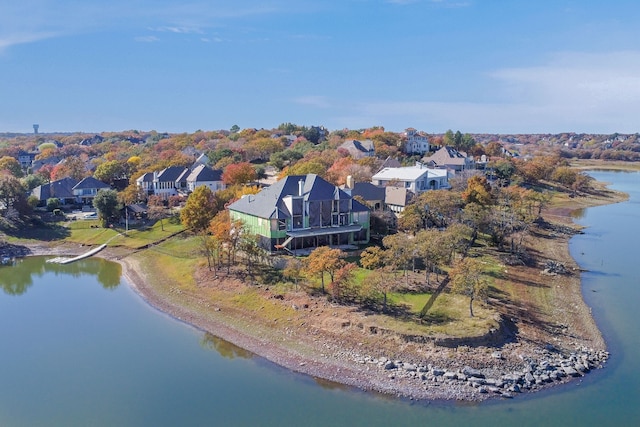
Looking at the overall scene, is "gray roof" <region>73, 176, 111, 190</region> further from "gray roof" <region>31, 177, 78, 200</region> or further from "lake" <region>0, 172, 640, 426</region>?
"lake" <region>0, 172, 640, 426</region>

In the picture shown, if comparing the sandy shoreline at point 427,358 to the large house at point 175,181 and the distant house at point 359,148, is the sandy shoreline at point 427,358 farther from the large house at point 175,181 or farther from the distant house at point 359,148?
the distant house at point 359,148

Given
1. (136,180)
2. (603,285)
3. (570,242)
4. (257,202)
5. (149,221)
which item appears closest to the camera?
(603,285)

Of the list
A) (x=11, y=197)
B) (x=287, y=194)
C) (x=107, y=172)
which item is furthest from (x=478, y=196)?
(x=107, y=172)

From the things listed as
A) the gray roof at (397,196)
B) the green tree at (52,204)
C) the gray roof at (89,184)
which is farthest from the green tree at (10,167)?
the gray roof at (397,196)

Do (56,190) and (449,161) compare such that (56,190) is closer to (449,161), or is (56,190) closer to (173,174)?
(173,174)

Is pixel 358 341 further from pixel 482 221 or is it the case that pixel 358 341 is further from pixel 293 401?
pixel 482 221

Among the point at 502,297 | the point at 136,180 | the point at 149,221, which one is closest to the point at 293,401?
the point at 502,297
